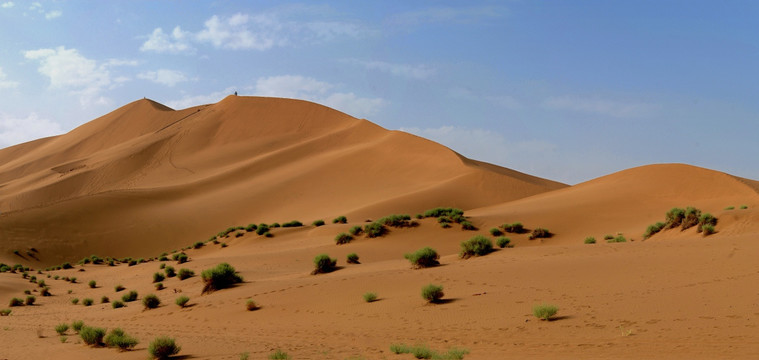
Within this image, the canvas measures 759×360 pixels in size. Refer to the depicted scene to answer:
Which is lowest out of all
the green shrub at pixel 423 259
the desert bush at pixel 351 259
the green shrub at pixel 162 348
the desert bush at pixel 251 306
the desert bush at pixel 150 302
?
the desert bush at pixel 150 302

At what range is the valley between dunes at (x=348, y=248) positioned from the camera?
37.1 ft

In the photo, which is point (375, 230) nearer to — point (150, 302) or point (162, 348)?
point (150, 302)

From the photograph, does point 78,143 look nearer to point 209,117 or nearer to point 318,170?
point 209,117

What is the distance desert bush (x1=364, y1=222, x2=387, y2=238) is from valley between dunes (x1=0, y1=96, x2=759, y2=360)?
1.56 feet


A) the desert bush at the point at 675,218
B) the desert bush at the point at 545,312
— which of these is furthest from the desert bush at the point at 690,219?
the desert bush at the point at 545,312

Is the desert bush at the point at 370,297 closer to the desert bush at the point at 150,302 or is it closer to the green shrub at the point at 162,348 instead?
the green shrub at the point at 162,348

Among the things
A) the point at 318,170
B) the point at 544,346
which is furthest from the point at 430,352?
the point at 318,170

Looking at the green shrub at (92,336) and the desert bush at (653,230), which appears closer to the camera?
the green shrub at (92,336)

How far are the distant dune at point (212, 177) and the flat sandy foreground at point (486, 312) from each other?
28423 millimetres

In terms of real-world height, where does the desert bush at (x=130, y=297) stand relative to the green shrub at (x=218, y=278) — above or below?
below

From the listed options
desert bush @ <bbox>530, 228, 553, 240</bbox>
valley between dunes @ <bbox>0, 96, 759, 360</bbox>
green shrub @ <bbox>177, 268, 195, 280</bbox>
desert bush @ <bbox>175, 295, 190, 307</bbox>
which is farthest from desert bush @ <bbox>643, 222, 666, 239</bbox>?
desert bush @ <bbox>175, 295, 190, 307</bbox>

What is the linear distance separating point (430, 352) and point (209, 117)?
283 ft

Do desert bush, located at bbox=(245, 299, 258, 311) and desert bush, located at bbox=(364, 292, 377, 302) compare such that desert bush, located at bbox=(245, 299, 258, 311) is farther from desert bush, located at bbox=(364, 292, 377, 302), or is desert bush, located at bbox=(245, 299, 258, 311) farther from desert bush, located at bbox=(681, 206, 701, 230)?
desert bush, located at bbox=(681, 206, 701, 230)

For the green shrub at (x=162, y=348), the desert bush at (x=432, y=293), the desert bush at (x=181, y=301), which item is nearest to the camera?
the green shrub at (x=162, y=348)
